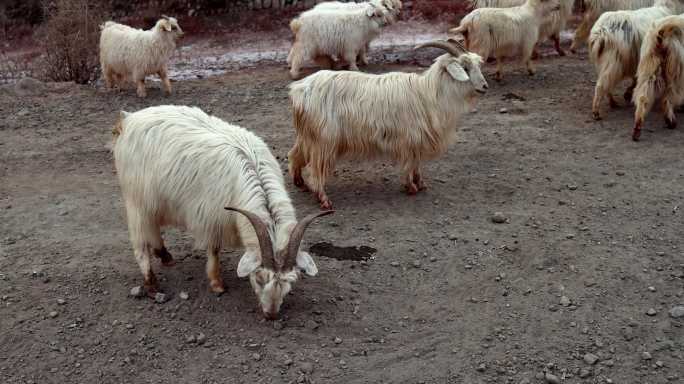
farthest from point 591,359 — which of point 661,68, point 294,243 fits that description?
point 661,68

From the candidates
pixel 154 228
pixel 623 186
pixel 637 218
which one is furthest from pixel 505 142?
pixel 154 228

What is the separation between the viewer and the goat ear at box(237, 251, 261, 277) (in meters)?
4.07

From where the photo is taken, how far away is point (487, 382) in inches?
154

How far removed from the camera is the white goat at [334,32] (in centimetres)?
1017

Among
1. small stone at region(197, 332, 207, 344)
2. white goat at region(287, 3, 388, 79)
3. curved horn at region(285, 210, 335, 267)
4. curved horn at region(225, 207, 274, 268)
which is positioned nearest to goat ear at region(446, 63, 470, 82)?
curved horn at region(285, 210, 335, 267)

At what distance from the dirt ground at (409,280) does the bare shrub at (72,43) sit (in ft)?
11.5

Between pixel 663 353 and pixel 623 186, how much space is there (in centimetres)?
259

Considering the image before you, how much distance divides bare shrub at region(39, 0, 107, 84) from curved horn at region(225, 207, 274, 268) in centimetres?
786

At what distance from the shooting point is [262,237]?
13.1 ft

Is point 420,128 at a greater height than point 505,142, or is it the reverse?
point 420,128

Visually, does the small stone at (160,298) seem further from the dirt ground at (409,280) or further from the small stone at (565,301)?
the small stone at (565,301)

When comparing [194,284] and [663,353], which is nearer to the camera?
[663,353]

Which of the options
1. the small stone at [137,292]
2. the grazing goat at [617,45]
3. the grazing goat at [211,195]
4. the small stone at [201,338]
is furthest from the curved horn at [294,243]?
the grazing goat at [617,45]

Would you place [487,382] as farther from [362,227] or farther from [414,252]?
[362,227]
